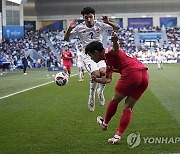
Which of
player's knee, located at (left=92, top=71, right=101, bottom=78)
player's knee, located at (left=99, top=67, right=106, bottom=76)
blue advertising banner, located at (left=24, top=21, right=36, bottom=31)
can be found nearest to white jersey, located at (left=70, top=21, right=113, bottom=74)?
player's knee, located at (left=99, top=67, right=106, bottom=76)

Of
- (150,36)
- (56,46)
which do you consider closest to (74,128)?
(56,46)

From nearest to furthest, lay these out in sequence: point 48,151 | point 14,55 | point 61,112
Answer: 1. point 48,151
2. point 61,112
3. point 14,55

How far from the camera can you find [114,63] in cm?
689

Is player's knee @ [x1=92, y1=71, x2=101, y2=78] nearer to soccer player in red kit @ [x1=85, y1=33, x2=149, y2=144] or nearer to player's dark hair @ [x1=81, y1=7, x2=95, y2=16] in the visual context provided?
player's dark hair @ [x1=81, y1=7, x2=95, y2=16]

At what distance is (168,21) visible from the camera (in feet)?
261

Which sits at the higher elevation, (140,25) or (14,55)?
(140,25)

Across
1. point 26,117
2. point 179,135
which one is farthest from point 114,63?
point 26,117

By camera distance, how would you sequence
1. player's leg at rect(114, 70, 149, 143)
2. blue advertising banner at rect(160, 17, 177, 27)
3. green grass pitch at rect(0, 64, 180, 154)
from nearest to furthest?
green grass pitch at rect(0, 64, 180, 154) < player's leg at rect(114, 70, 149, 143) < blue advertising banner at rect(160, 17, 177, 27)

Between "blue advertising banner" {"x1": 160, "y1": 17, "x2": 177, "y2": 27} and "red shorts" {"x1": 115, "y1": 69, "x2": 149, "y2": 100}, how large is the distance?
74.0 meters

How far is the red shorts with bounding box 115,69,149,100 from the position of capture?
6.78 metres

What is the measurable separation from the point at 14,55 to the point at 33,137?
55.5m

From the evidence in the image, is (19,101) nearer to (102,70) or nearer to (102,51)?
(102,70)

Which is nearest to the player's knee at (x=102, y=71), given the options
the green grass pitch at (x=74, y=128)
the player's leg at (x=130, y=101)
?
the green grass pitch at (x=74, y=128)

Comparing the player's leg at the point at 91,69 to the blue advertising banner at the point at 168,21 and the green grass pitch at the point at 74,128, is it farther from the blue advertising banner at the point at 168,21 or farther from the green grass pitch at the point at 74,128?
the blue advertising banner at the point at 168,21
